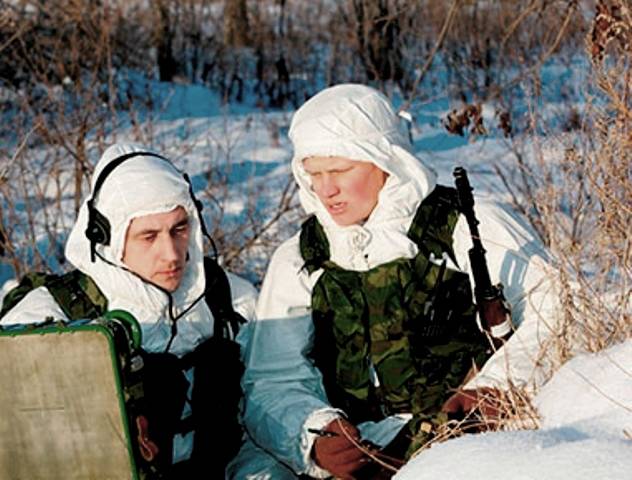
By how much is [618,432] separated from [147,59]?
10.6 metres

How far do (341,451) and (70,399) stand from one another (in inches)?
32.8

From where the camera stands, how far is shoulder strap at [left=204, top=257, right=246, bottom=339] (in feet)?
11.2

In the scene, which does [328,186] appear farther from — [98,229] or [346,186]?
[98,229]

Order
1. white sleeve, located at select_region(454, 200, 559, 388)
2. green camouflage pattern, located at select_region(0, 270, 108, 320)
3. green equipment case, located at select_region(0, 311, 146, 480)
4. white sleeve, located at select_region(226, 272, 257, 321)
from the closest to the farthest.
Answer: green equipment case, located at select_region(0, 311, 146, 480) → white sleeve, located at select_region(454, 200, 559, 388) → green camouflage pattern, located at select_region(0, 270, 108, 320) → white sleeve, located at select_region(226, 272, 257, 321)

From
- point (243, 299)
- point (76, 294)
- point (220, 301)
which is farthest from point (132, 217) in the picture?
point (243, 299)

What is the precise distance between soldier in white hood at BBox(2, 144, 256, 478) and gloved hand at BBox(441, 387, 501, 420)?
68 cm

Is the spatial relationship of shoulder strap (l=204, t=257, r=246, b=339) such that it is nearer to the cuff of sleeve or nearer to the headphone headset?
the headphone headset

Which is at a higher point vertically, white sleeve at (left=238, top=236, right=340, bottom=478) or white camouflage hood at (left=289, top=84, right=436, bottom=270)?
white camouflage hood at (left=289, top=84, right=436, bottom=270)

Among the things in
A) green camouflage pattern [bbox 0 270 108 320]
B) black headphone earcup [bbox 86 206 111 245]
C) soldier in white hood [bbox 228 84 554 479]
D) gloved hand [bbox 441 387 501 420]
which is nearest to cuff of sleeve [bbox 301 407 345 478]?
soldier in white hood [bbox 228 84 554 479]

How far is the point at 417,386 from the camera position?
342 centimetres

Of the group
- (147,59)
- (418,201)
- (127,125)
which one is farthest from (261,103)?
(418,201)

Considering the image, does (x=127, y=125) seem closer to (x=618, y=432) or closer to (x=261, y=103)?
(x=261, y=103)

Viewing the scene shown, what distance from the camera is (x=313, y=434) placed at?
3.27 meters

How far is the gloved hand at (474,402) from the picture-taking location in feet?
9.59
